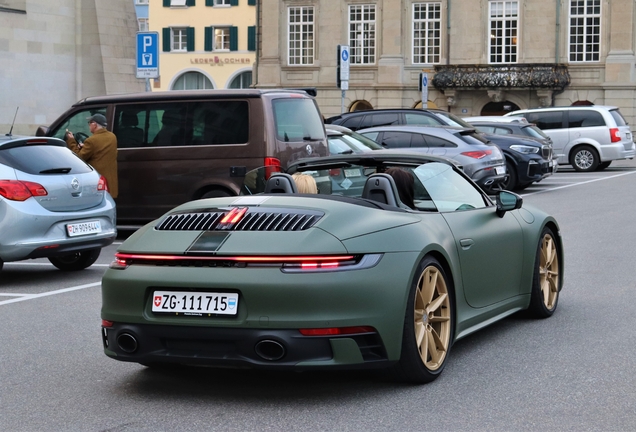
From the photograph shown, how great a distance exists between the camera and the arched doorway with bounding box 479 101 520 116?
5234 cm

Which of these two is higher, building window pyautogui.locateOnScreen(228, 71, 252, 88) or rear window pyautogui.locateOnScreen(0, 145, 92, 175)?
building window pyautogui.locateOnScreen(228, 71, 252, 88)

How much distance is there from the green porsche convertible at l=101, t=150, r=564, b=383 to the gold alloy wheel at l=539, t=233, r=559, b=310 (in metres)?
1.56

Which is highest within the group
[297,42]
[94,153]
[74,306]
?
[297,42]

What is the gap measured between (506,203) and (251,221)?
2251 millimetres

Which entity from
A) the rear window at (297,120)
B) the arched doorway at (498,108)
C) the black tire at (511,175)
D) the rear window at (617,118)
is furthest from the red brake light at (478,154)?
the arched doorway at (498,108)

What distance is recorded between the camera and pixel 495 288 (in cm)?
741

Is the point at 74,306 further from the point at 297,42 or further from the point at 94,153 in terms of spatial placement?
the point at 297,42

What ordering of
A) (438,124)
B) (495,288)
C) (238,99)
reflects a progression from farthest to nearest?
(438,124)
(238,99)
(495,288)

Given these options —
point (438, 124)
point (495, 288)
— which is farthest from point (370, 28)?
point (495, 288)

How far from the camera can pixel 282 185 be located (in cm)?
701

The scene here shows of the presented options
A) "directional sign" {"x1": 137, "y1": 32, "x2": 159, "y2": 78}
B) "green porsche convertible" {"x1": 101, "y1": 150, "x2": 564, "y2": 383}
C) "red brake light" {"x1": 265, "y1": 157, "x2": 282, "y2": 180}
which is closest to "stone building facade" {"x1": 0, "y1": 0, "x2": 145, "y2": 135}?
"directional sign" {"x1": 137, "y1": 32, "x2": 159, "y2": 78}

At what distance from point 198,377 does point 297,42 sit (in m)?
49.1

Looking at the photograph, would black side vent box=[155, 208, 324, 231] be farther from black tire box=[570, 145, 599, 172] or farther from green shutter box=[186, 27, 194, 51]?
green shutter box=[186, 27, 194, 51]

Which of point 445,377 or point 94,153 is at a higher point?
point 94,153
